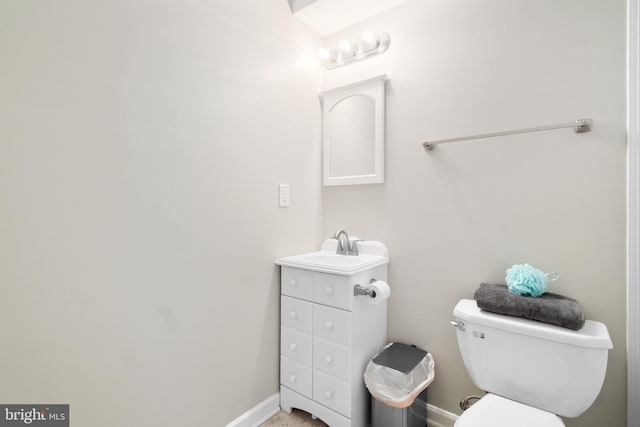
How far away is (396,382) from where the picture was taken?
1.35 metres

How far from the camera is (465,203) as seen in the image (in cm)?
145

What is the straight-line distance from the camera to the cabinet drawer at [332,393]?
1.36 m

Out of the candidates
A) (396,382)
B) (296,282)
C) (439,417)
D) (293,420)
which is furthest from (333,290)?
(439,417)

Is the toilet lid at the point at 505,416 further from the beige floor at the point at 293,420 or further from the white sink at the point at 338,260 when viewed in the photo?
the beige floor at the point at 293,420

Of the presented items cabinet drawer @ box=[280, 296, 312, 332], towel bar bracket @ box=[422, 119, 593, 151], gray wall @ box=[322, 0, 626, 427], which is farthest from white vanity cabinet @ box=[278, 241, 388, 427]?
towel bar bracket @ box=[422, 119, 593, 151]

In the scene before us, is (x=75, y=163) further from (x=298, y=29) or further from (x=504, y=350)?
(x=504, y=350)

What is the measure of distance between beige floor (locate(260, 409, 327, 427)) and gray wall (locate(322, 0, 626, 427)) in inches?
24.8

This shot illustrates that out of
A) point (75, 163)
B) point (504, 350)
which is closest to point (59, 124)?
point (75, 163)

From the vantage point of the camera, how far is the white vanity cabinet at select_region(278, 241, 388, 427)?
53.9 inches

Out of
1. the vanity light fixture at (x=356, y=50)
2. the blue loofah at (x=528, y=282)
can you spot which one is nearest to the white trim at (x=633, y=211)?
the blue loofah at (x=528, y=282)

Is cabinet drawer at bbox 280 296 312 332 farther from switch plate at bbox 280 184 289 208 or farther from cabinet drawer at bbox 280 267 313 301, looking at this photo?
switch plate at bbox 280 184 289 208

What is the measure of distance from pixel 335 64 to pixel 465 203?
1.19 metres

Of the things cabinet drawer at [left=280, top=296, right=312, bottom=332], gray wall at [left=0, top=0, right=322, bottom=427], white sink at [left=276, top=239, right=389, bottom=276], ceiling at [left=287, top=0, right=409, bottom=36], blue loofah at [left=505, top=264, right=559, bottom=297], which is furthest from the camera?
ceiling at [left=287, top=0, right=409, bottom=36]

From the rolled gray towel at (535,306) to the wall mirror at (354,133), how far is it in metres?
0.81
